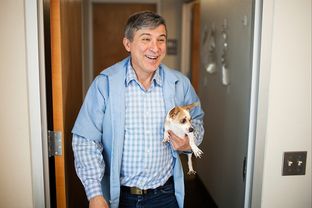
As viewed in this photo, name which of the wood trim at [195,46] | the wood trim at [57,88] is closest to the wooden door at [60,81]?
the wood trim at [57,88]

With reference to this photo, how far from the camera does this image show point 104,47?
4844mm

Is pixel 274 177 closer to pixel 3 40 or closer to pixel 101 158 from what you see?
pixel 101 158

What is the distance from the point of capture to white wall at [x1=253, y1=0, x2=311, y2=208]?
1334mm

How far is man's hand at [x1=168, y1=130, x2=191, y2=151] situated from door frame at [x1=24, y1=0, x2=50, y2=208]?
1.69 ft

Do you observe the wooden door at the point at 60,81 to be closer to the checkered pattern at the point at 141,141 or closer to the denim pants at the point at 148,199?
the checkered pattern at the point at 141,141

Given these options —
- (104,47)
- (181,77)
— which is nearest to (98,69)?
(104,47)

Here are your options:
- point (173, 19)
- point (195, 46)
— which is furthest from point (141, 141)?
point (173, 19)

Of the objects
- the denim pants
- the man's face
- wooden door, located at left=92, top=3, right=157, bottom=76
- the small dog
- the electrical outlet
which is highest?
wooden door, located at left=92, top=3, right=157, bottom=76

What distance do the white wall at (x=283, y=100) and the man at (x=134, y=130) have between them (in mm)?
324

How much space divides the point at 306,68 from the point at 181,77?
21.7 inches

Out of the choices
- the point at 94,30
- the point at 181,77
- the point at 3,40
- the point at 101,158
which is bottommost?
the point at 101,158

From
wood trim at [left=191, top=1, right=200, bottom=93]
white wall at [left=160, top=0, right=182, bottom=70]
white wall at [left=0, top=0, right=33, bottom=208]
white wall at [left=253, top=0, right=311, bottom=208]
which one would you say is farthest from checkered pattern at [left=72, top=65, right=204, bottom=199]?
white wall at [left=160, top=0, right=182, bottom=70]

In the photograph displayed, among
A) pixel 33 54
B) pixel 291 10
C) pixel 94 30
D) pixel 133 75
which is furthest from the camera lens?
pixel 94 30

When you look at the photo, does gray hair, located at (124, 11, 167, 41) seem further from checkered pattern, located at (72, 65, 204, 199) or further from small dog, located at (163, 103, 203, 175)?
small dog, located at (163, 103, 203, 175)
